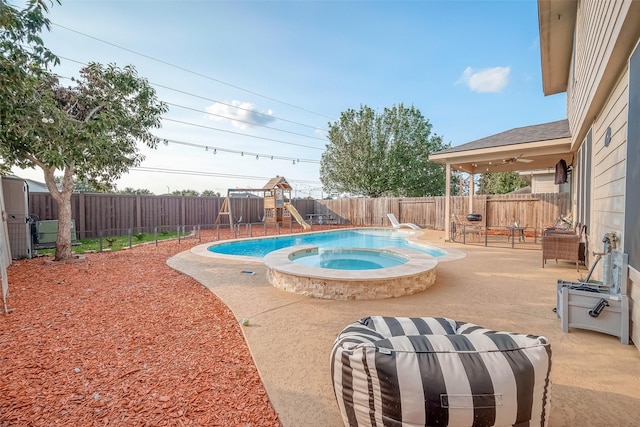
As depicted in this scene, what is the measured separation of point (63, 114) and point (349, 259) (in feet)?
22.5

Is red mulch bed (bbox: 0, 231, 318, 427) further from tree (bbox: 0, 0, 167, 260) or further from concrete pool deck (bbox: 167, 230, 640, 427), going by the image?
tree (bbox: 0, 0, 167, 260)

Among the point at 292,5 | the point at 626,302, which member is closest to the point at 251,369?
the point at 626,302

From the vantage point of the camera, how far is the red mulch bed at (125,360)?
1.98 m

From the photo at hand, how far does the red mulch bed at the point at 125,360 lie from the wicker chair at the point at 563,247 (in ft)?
19.6

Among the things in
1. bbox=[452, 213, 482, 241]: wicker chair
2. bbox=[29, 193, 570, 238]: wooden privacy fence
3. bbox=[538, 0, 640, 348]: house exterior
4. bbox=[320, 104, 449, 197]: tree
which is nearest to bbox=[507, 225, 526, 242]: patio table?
bbox=[452, 213, 482, 241]: wicker chair

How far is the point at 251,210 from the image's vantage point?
17.4 m

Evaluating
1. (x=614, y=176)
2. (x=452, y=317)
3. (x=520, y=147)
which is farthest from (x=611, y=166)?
(x=520, y=147)

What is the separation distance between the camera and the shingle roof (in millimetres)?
7840

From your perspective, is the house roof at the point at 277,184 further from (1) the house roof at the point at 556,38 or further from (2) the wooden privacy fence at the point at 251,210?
(1) the house roof at the point at 556,38

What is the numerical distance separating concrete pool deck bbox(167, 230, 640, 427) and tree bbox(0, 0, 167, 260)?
3068 mm

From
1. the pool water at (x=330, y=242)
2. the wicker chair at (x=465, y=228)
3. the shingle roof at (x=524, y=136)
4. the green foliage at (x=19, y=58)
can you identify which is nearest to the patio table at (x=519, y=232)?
the wicker chair at (x=465, y=228)

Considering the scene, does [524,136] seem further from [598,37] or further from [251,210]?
[251,210]

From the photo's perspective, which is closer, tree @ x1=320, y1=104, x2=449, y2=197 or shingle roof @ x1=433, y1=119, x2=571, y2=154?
shingle roof @ x1=433, y1=119, x2=571, y2=154

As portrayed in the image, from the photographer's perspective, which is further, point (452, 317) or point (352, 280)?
point (352, 280)
